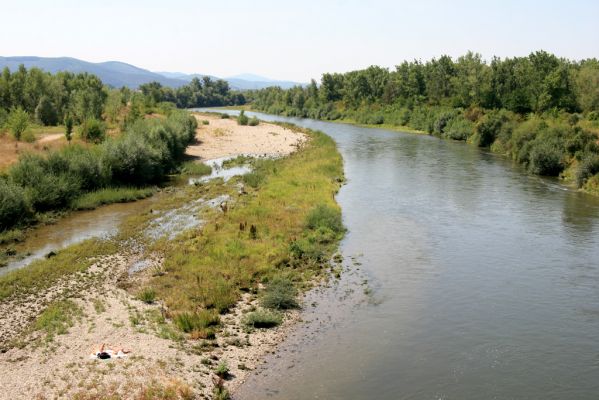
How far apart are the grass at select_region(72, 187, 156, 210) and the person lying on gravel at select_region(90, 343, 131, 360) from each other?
27.6m

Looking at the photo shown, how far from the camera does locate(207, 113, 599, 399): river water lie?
20297 millimetres

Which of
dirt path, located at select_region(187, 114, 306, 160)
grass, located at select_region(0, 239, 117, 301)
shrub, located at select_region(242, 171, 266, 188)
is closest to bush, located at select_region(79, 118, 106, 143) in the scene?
dirt path, located at select_region(187, 114, 306, 160)

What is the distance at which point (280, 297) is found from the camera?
26547mm

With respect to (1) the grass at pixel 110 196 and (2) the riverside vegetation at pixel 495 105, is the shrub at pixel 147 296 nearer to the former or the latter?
(1) the grass at pixel 110 196

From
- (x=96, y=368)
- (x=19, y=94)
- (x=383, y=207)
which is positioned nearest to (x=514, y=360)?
(x=96, y=368)

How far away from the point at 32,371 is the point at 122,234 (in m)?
19.1

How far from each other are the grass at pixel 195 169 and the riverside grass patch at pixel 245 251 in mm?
17274

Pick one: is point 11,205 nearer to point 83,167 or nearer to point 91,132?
point 83,167

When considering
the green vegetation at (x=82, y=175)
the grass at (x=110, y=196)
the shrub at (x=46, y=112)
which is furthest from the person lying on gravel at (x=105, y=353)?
the shrub at (x=46, y=112)

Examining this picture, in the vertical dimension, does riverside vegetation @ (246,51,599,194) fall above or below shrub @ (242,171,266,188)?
above

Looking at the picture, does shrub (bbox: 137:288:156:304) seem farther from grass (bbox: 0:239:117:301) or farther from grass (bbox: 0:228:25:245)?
grass (bbox: 0:228:25:245)

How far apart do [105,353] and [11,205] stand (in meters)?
23.5

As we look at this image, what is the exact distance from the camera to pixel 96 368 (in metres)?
19.9

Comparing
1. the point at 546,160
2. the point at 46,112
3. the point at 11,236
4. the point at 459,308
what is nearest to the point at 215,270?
the point at 459,308
